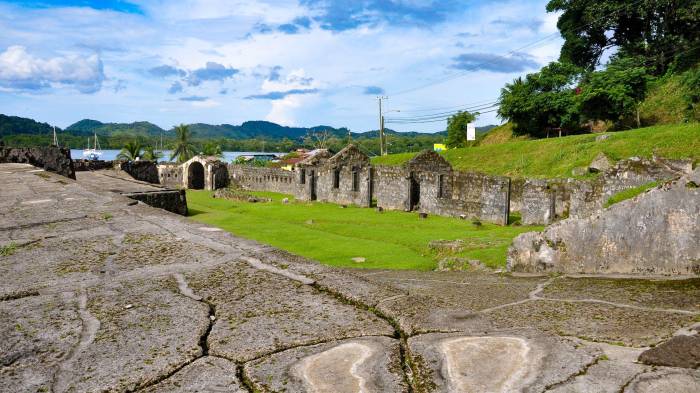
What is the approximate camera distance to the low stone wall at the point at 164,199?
13047 mm

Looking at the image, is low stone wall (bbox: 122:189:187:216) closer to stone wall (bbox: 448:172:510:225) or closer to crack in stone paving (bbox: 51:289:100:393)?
stone wall (bbox: 448:172:510:225)

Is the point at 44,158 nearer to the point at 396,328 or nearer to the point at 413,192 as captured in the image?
the point at 396,328

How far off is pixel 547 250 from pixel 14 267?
610 centimetres

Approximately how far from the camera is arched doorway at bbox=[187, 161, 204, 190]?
46344 mm

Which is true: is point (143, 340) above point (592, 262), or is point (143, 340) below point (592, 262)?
above

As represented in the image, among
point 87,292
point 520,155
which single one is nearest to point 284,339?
point 87,292

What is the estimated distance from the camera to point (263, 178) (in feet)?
131

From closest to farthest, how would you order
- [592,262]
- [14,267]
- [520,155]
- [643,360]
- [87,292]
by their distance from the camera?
[643,360], [87,292], [14,267], [592,262], [520,155]

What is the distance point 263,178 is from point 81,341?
38.0 meters

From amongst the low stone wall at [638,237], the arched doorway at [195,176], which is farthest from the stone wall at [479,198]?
the arched doorway at [195,176]

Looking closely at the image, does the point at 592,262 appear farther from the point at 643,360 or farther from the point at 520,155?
the point at 520,155

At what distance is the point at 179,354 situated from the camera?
2.29 m

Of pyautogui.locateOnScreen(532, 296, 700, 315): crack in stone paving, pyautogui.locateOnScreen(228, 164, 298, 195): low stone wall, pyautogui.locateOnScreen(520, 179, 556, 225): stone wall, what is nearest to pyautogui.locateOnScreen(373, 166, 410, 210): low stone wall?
pyautogui.locateOnScreen(520, 179, 556, 225): stone wall

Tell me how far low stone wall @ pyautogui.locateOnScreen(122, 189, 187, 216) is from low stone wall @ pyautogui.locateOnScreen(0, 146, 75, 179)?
2337 mm
